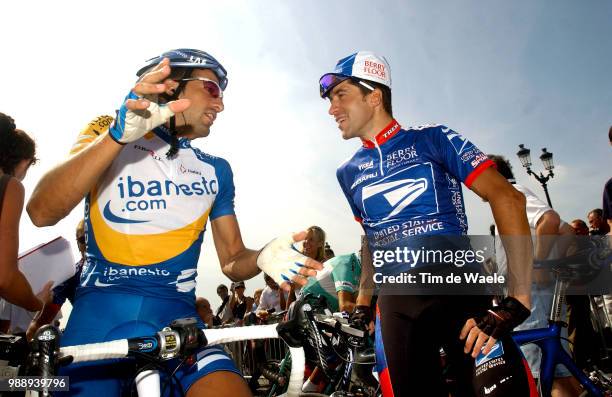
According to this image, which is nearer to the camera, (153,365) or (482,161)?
(153,365)

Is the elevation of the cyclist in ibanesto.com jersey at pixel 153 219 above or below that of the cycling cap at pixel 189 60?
below

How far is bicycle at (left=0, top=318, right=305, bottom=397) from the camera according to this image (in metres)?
1.29

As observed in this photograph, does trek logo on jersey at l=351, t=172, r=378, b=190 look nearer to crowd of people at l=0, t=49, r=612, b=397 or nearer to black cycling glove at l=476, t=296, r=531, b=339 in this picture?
crowd of people at l=0, t=49, r=612, b=397

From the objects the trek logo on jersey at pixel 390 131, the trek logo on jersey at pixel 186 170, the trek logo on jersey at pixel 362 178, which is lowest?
the trek logo on jersey at pixel 186 170

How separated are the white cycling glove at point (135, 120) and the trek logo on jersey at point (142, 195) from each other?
0.66 m

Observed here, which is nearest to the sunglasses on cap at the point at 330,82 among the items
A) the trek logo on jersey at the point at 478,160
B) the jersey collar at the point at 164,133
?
the trek logo on jersey at the point at 478,160

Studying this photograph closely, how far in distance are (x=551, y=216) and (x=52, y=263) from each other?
4.73 meters

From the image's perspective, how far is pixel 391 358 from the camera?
288cm

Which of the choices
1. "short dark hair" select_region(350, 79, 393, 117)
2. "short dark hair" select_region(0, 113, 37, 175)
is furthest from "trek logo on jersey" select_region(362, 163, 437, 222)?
"short dark hair" select_region(0, 113, 37, 175)

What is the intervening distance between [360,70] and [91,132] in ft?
7.49

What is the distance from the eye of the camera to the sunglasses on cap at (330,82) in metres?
3.86

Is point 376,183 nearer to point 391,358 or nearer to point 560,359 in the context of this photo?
point 391,358

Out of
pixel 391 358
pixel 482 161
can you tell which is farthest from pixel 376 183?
pixel 391 358

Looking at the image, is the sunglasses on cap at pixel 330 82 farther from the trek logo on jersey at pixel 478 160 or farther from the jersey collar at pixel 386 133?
the trek logo on jersey at pixel 478 160
